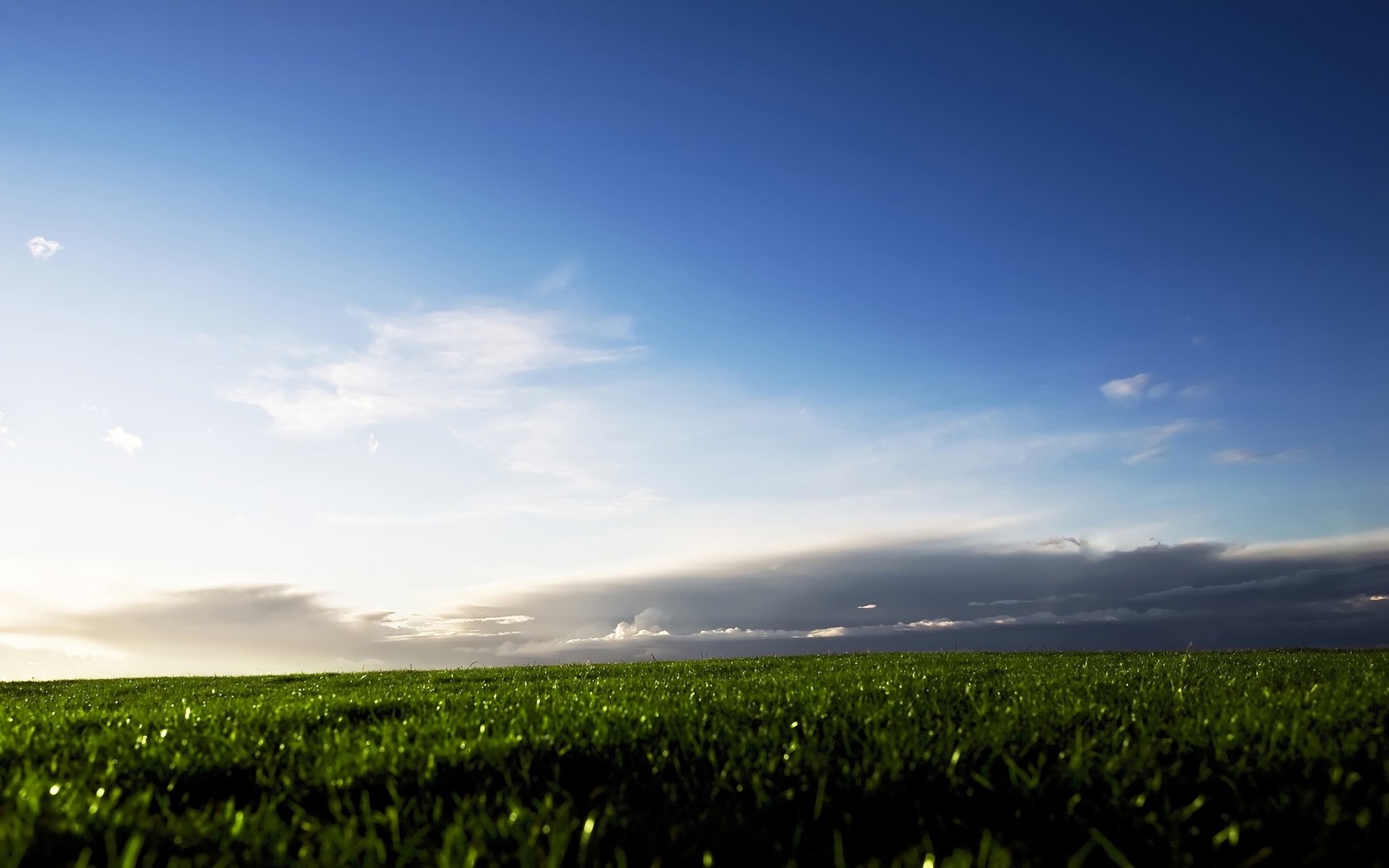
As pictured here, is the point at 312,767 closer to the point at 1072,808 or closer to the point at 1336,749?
the point at 1072,808

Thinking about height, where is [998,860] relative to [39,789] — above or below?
below

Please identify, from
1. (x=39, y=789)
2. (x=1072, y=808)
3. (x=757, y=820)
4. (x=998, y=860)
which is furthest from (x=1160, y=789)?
(x=39, y=789)

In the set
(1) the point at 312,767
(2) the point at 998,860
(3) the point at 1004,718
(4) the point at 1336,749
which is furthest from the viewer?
(3) the point at 1004,718

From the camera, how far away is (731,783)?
5.29m

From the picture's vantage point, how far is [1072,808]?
458 centimetres

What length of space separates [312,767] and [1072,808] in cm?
527

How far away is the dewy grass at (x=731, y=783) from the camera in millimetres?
4145

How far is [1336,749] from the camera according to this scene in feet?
18.3

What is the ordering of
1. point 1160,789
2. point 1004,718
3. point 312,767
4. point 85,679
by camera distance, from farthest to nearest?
point 85,679 < point 1004,718 < point 312,767 < point 1160,789

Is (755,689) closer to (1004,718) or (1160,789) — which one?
(1004,718)

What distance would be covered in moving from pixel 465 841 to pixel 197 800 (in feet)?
10.0

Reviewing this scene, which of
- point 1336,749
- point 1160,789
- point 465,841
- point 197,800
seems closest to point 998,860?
point 1160,789

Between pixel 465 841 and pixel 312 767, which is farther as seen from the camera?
pixel 312 767

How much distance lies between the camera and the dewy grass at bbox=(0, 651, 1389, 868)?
414 cm
